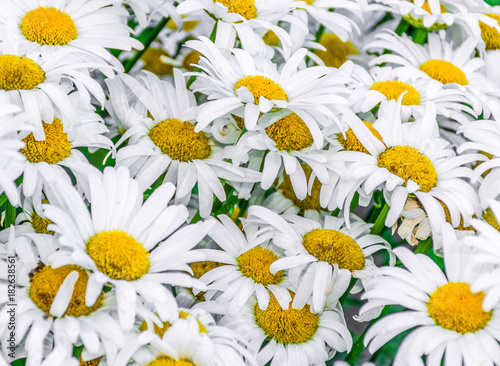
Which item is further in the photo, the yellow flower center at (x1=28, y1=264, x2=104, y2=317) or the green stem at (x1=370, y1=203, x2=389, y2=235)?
the green stem at (x1=370, y1=203, x2=389, y2=235)

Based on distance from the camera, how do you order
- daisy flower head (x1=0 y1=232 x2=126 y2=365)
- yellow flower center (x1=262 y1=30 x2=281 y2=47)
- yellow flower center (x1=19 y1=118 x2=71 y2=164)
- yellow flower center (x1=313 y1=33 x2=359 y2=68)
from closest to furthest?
1. daisy flower head (x1=0 y1=232 x2=126 y2=365)
2. yellow flower center (x1=19 y1=118 x2=71 y2=164)
3. yellow flower center (x1=262 y1=30 x2=281 y2=47)
4. yellow flower center (x1=313 y1=33 x2=359 y2=68)

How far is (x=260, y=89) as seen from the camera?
0.58 m

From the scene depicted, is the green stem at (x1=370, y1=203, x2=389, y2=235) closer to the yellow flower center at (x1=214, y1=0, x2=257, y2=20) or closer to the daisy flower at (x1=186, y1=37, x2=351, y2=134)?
the daisy flower at (x1=186, y1=37, x2=351, y2=134)

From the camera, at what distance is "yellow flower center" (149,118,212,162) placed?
589 mm

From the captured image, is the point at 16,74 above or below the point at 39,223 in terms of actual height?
above

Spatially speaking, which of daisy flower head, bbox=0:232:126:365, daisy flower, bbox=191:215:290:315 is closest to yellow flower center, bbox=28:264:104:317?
daisy flower head, bbox=0:232:126:365

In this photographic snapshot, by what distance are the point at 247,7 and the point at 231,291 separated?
0.30 meters

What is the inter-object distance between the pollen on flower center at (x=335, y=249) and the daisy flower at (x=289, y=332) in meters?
0.04

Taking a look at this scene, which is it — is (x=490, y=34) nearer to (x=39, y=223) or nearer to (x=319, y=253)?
(x=319, y=253)

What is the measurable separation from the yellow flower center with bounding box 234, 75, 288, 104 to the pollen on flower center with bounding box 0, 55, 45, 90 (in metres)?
0.17

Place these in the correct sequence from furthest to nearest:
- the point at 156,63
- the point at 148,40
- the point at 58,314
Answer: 1. the point at 156,63
2. the point at 148,40
3. the point at 58,314

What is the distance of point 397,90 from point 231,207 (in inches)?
8.1

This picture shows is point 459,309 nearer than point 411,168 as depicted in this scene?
Yes

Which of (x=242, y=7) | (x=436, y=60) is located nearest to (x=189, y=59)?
(x=242, y=7)
